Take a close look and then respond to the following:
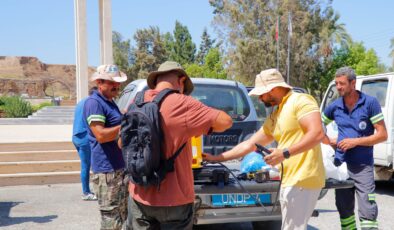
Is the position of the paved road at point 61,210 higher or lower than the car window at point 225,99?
lower

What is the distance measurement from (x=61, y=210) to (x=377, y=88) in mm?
5680

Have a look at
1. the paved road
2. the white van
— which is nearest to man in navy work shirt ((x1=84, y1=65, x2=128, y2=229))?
the paved road

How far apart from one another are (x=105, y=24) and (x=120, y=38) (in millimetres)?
52194

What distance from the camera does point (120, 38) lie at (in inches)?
2749

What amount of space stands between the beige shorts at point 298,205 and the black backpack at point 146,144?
3.30 feet

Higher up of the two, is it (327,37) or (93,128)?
(327,37)

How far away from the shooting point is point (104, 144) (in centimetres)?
350

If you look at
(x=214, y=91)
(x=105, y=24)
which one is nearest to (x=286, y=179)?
(x=214, y=91)

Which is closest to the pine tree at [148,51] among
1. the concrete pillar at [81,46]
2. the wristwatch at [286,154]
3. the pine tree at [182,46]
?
the pine tree at [182,46]

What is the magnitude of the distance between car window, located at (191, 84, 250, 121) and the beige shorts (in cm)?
196

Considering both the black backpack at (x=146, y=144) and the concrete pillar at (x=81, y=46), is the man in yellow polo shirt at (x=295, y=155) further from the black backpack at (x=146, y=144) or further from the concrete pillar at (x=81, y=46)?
the concrete pillar at (x=81, y=46)

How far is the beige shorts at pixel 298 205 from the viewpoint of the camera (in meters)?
Answer: 3.00

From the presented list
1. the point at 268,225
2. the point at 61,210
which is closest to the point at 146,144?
the point at 268,225

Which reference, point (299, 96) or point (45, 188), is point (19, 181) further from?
point (299, 96)
